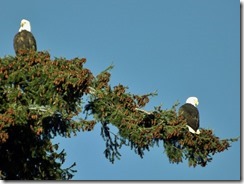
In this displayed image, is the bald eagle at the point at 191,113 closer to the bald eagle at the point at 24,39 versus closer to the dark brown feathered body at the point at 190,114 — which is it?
the dark brown feathered body at the point at 190,114

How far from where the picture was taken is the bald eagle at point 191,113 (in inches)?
735

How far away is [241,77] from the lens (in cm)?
1574

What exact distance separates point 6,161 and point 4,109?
188 cm


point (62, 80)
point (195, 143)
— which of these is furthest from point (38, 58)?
point (195, 143)

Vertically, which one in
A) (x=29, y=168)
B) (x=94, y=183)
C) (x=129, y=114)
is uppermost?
(x=129, y=114)

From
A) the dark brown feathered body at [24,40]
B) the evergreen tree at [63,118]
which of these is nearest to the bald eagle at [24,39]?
the dark brown feathered body at [24,40]

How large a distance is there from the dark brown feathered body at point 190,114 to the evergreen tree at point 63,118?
63 cm

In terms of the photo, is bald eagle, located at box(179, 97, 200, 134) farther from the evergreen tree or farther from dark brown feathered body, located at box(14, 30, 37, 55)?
dark brown feathered body, located at box(14, 30, 37, 55)

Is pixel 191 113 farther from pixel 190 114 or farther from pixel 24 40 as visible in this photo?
pixel 24 40

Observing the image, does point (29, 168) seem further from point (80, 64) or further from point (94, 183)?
point (94, 183)

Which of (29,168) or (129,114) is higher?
(129,114)

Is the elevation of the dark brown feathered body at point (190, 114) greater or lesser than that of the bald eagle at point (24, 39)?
lesser

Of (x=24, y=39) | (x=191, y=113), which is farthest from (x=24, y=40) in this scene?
(x=191, y=113)

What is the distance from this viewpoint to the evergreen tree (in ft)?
54.6
